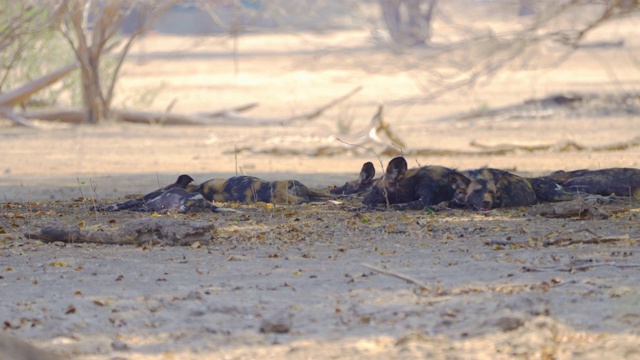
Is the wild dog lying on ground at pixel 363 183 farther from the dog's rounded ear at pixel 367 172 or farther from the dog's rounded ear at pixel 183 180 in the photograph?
the dog's rounded ear at pixel 183 180

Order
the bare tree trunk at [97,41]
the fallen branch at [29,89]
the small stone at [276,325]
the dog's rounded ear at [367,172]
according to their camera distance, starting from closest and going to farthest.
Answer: the small stone at [276,325], the dog's rounded ear at [367,172], the fallen branch at [29,89], the bare tree trunk at [97,41]

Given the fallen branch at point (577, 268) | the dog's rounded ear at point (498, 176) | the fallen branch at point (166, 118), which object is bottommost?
the fallen branch at point (577, 268)

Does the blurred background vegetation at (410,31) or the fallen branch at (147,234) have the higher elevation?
the blurred background vegetation at (410,31)

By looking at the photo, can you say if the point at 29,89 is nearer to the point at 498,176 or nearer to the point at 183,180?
the point at 183,180

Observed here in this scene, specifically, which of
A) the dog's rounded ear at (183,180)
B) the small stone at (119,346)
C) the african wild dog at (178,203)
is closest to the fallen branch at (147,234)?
the african wild dog at (178,203)

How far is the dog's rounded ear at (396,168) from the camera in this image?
285 inches

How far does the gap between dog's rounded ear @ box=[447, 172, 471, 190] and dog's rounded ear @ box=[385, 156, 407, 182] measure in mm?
355

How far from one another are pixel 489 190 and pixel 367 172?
1.15 meters

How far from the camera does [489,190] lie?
23.6 feet

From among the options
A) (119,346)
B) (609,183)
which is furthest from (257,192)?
(119,346)

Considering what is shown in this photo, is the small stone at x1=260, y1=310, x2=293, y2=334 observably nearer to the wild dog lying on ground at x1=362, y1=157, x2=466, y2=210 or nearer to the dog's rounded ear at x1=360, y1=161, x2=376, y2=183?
the wild dog lying on ground at x1=362, y1=157, x2=466, y2=210

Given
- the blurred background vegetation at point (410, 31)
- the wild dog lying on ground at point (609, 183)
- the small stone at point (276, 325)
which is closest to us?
the small stone at point (276, 325)

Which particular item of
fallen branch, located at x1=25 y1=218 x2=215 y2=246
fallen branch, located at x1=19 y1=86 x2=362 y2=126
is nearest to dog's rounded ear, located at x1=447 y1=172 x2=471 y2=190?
fallen branch, located at x1=25 y1=218 x2=215 y2=246

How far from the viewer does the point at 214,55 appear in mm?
39531
